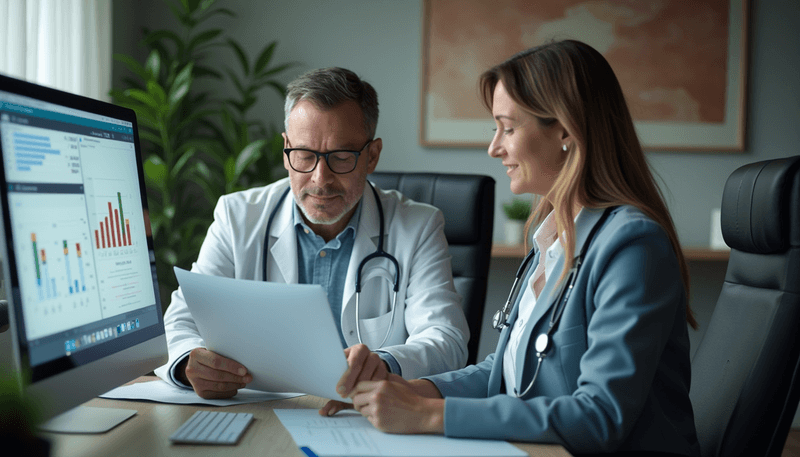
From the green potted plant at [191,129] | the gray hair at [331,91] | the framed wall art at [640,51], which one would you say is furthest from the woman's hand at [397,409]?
the framed wall art at [640,51]

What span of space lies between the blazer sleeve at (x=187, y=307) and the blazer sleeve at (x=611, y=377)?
22.9 inches

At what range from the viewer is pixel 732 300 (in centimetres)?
127

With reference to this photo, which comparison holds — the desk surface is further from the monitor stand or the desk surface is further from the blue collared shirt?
the blue collared shirt

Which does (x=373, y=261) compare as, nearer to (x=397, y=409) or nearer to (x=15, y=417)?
(x=397, y=409)

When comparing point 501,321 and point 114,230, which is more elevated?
point 114,230

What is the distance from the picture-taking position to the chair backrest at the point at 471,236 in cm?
183

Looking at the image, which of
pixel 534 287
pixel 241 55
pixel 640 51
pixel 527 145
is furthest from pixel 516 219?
pixel 527 145

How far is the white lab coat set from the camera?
5.15ft

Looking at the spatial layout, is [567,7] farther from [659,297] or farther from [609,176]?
[659,297]

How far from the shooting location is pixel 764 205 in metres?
1.13

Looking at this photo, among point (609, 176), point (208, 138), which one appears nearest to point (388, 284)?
point (609, 176)

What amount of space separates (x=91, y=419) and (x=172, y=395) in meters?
0.18

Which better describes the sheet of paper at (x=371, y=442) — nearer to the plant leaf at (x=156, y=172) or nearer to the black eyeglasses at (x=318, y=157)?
the black eyeglasses at (x=318, y=157)

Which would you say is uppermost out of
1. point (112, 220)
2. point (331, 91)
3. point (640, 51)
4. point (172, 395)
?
point (640, 51)
